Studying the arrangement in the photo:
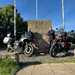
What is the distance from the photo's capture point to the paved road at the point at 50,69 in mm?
8195

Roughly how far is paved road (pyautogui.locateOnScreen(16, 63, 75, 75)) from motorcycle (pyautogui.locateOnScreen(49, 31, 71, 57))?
6.18 ft

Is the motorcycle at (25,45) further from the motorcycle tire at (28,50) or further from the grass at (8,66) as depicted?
the grass at (8,66)

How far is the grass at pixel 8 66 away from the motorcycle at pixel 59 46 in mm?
2616

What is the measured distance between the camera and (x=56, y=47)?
11.7 m

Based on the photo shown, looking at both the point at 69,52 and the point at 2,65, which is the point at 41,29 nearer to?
the point at 69,52

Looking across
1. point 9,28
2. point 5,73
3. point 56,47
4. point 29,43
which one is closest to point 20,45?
point 29,43

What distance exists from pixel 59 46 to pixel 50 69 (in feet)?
10.3

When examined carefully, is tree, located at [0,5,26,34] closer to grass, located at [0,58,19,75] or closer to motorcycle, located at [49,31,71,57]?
motorcycle, located at [49,31,71,57]

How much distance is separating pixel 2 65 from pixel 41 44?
3.85 metres

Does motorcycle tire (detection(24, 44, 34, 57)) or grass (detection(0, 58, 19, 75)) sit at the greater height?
motorcycle tire (detection(24, 44, 34, 57))

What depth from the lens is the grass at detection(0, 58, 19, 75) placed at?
26.7ft

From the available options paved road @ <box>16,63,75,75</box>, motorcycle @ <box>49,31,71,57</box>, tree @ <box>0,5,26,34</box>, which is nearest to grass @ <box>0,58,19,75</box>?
paved road @ <box>16,63,75,75</box>

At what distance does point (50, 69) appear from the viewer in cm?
873

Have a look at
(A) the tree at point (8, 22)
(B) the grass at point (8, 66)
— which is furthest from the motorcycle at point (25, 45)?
(A) the tree at point (8, 22)
